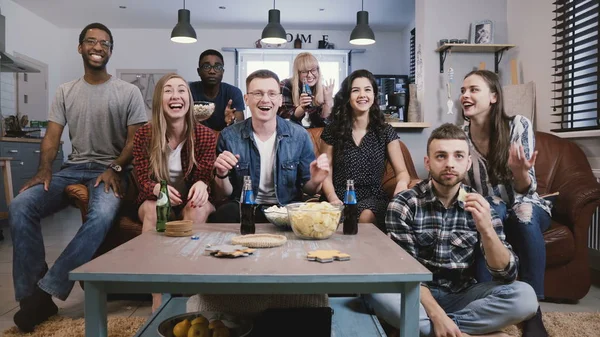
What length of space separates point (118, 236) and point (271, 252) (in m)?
1.43

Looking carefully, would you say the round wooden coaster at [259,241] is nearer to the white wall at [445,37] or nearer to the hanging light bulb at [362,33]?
the white wall at [445,37]

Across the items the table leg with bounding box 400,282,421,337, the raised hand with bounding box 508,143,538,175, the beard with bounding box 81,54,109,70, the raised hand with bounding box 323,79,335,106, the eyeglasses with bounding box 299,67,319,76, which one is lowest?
the table leg with bounding box 400,282,421,337

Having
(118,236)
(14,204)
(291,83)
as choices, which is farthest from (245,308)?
(291,83)

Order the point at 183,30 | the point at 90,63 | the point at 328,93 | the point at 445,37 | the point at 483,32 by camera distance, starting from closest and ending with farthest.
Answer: the point at 90,63
the point at 328,93
the point at 483,32
the point at 445,37
the point at 183,30

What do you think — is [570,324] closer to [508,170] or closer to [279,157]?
[508,170]

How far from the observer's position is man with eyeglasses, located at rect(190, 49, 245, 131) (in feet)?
11.6

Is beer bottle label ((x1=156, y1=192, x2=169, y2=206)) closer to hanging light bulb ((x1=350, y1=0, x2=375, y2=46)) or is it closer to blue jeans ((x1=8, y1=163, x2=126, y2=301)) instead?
blue jeans ((x1=8, y1=163, x2=126, y2=301))

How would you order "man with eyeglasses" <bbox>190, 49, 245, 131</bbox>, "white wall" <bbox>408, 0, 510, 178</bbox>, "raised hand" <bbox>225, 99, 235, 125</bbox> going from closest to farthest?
"raised hand" <bbox>225, 99, 235, 125</bbox>, "man with eyeglasses" <bbox>190, 49, 245, 131</bbox>, "white wall" <bbox>408, 0, 510, 178</bbox>

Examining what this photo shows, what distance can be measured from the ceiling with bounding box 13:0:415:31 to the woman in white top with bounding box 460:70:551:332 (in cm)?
480

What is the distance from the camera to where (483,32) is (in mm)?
4066

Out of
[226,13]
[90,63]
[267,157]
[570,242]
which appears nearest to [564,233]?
[570,242]

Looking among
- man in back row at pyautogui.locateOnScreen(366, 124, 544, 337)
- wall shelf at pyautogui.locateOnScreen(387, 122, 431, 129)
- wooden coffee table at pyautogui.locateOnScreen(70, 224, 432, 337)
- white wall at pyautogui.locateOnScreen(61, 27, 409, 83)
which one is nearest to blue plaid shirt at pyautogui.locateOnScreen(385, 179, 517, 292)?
man in back row at pyautogui.locateOnScreen(366, 124, 544, 337)

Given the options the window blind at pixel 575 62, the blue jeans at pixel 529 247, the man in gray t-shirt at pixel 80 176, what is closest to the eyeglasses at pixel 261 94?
the man in gray t-shirt at pixel 80 176

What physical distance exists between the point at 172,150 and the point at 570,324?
208 cm
